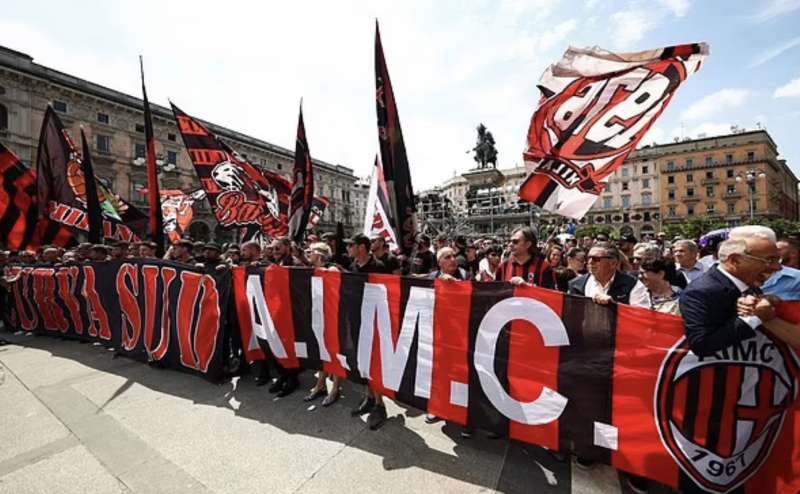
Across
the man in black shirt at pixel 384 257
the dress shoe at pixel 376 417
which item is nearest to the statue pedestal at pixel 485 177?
the man in black shirt at pixel 384 257

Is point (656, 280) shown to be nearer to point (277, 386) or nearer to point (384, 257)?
point (384, 257)

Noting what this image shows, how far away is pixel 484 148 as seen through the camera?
38438mm

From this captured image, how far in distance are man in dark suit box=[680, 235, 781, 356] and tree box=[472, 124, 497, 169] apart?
38704 mm

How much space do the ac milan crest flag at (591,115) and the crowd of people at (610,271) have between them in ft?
2.14

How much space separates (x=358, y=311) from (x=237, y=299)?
185 centimetres

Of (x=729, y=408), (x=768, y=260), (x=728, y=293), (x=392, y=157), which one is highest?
(x=392, y=157)

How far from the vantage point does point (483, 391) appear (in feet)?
9.18

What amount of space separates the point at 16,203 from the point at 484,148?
122 ft

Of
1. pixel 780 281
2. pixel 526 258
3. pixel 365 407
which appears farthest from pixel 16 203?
pixel 780 281

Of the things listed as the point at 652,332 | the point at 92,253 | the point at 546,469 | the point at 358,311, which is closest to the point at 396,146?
the point at 358,311

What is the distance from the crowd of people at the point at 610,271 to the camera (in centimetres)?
187

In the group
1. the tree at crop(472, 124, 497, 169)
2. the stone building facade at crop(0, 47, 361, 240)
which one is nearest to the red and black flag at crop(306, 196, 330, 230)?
the stone building facade at crop(0, 47, 361, 240)

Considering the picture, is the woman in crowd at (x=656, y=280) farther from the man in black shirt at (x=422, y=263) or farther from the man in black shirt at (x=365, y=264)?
the man in black shirt at (x=422, y=263)

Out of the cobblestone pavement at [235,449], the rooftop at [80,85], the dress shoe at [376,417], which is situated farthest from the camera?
the rooftop at [80,85]
